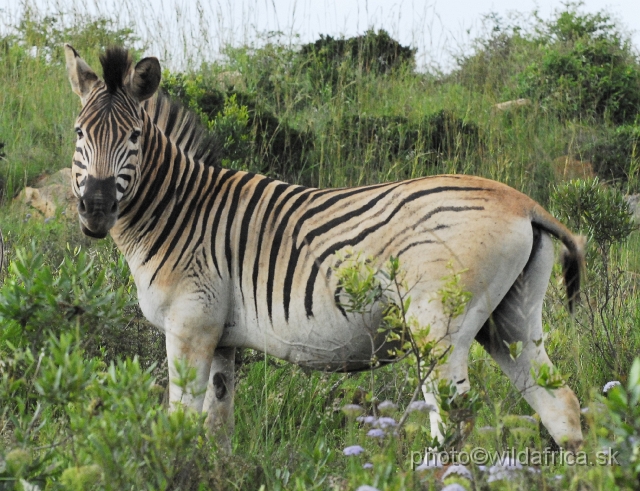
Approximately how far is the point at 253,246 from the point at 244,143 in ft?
12.1

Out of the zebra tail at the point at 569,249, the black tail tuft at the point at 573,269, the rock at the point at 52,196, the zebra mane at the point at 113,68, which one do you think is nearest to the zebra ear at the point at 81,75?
the zebra mane at the point at 113,68

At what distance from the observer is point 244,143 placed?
7.47m

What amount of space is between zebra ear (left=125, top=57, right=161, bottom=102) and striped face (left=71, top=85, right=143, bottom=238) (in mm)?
99

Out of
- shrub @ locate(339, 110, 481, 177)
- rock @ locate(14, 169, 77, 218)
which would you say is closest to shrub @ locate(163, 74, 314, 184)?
shrub @ locate(339, 110, 481, 177)

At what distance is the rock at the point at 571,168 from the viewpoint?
8.87 metres

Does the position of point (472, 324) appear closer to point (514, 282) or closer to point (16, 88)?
point (514, 282)

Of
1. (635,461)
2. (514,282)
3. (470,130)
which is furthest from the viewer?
(470,130)

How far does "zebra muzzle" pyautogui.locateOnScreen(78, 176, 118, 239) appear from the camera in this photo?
3637 millimetres

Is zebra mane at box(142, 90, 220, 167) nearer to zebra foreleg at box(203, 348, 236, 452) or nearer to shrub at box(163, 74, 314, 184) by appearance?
zebra foreleg at box(203, 348, 236, 452)

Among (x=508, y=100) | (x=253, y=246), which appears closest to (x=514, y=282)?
(x=253, y=246)

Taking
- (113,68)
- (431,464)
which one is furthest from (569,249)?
(113,68)

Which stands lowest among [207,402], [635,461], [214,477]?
[207,402]

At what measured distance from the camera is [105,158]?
3.72m

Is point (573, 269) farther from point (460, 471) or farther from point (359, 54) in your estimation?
point (359, 54)
